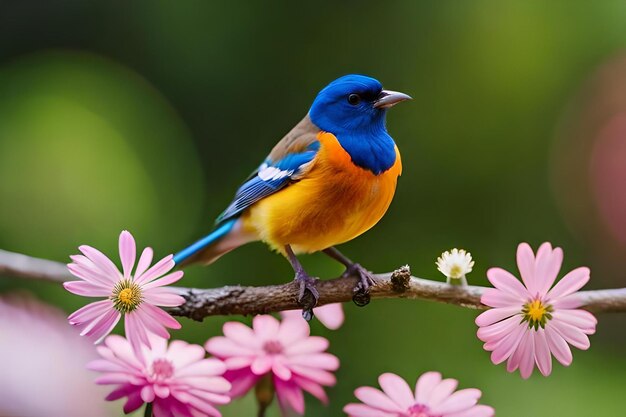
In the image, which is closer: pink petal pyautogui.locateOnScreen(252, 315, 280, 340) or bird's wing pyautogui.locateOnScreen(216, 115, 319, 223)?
pink petal pyautogui.locateOnScreen(252, 315, 280, 340)

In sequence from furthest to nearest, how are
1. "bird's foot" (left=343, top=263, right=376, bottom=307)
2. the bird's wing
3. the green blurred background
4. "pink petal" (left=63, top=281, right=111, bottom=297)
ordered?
the green blurred background, the bird's wing, "bird's foot" (left=343, top=263, right=376, bottom=307), "pink petal" (left=63, top=281, right=111, bottom=297)

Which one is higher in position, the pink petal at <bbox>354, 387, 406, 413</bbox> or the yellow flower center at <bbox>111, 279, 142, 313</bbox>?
the yellow flower center at <bbox>111, 279, 142, 313</bbox>

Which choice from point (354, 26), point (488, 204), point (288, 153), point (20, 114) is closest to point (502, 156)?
point (488, 204)

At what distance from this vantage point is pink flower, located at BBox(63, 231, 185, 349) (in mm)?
462

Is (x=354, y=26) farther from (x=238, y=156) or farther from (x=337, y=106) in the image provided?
(x=337, y=106)

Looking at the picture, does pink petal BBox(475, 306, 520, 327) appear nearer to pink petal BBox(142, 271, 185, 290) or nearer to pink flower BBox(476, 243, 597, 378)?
pink flower BBox(476, 243, 597, 378)

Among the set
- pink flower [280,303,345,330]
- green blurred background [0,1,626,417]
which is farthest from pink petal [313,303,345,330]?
green blurred background [0,1,626,417]

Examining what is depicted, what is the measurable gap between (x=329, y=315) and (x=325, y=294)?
3 centimetres

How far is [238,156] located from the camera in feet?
3.50

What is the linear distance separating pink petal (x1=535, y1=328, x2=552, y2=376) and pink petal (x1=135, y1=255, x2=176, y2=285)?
0.74 ft

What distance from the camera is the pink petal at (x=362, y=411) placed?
463mm

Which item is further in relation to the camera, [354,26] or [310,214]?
[354,26]

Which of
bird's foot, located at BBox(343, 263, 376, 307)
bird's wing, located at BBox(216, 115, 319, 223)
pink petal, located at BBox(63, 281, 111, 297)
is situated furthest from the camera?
bird's wing, located at BBox(216, 115, 319, 223)

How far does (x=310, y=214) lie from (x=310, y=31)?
51 cm
